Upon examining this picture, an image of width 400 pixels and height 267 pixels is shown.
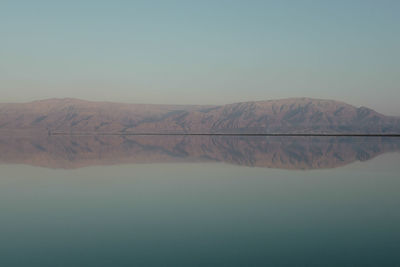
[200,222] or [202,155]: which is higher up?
[200,222]

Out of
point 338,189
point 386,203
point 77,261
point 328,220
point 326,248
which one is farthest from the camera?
point 338,189

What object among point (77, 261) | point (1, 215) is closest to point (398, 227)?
point (77, 261)

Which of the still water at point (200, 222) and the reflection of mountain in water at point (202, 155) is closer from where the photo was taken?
the still water at point (200, 222)

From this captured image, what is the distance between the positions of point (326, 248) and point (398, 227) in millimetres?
2932

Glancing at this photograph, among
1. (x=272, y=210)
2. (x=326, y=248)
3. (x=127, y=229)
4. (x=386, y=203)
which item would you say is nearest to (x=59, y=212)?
(x=127, y=229)

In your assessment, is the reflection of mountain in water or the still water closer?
the still water

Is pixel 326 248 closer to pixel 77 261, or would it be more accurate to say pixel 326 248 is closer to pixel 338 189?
pixel 77 261

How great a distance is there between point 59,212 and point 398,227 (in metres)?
9.46

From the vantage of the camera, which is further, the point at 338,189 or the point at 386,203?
the point at 338,189

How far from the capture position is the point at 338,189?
618 inches

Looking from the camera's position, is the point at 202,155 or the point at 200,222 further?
the point at 202,155

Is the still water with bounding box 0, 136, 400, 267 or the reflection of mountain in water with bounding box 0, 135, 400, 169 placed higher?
the still water with bounding box 0, 136, 400, 267

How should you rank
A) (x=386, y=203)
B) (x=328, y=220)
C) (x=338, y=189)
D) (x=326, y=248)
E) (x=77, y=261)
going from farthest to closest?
(x=338, y=189) < (x=386, y=203) < (x=328, y=220) < (x=326, y=248) < (x=77, y=261)

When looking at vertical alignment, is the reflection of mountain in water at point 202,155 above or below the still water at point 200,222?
below
